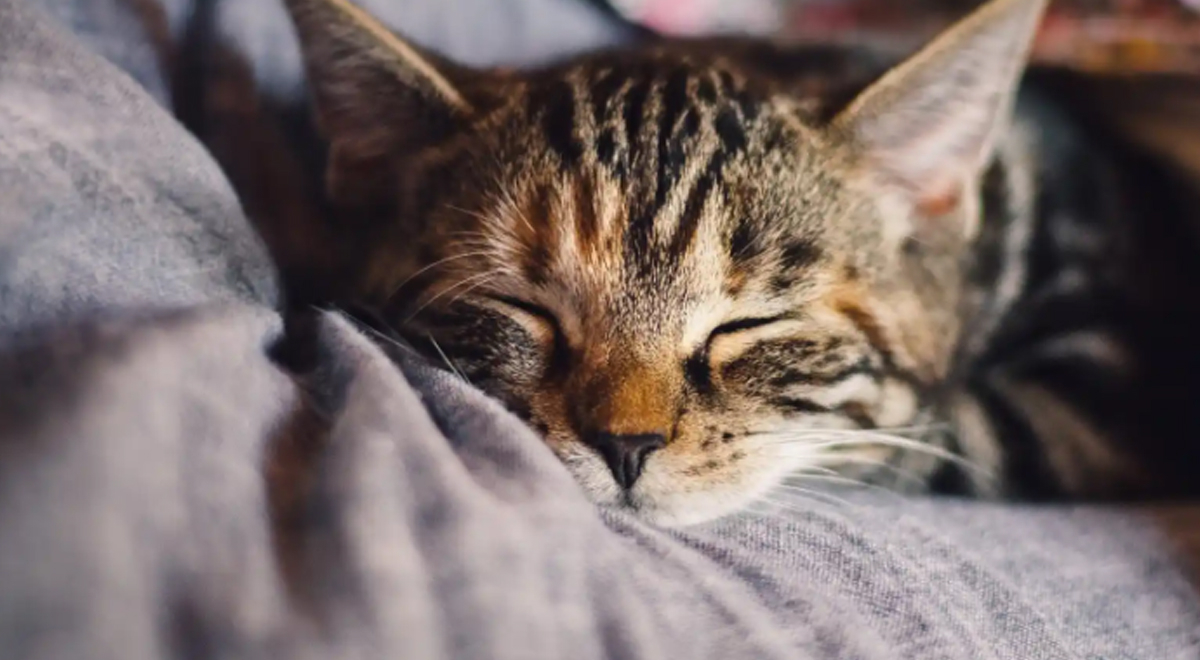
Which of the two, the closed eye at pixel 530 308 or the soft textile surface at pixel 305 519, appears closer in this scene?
the soft textile surface at pixel 305 519

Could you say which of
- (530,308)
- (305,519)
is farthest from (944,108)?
(305,519)

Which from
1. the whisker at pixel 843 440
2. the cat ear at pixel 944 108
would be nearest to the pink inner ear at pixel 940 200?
the cat ear at pixel 944 108

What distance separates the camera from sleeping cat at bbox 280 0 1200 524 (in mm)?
802

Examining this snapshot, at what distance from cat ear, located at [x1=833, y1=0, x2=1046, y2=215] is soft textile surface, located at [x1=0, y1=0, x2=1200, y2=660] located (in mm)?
315

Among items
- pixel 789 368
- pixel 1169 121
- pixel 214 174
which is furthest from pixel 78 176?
pixel 1169 121

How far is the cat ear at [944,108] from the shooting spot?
0.88 meters

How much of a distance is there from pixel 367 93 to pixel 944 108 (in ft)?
1.65

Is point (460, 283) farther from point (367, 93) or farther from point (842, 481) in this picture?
point (842, 481)

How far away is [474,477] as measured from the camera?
59cm

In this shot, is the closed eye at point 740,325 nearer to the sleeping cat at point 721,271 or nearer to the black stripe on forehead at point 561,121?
the sleeping cat at point 721,271

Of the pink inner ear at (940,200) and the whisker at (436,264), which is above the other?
the pink inner ear at (940,200)

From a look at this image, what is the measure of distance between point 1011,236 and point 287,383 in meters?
0.85

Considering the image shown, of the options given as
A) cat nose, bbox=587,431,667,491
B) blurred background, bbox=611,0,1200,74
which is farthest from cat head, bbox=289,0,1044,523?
blurred background, bbox=611,0,1200,74

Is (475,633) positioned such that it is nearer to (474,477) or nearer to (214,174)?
(474,477)
